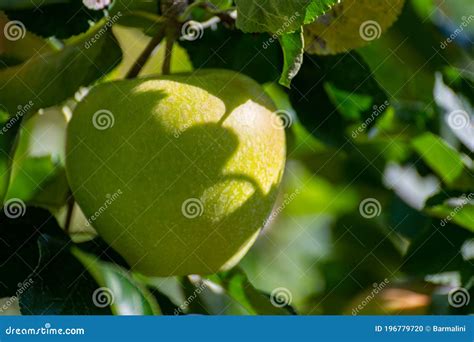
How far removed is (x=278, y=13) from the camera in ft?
2.71

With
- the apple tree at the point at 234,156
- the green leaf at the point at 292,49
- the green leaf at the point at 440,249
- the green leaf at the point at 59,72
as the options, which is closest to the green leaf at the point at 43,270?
the apple tree at the point at 234,156

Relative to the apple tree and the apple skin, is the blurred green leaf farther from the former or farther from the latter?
the apple skin

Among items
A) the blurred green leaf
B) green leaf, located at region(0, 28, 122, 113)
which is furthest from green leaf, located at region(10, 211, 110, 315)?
the blurred green leaf

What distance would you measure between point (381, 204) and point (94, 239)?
549 millimetres

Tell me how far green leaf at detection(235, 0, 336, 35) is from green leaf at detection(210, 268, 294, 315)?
0.48 m

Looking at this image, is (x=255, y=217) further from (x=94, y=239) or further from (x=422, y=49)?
(x=422, y=49)

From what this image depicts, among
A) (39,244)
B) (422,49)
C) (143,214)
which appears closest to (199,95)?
(143,214)

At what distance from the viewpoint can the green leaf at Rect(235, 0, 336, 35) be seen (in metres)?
0.82

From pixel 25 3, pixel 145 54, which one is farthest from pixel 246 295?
pixel 25 3

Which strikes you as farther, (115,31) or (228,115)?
(115,31)

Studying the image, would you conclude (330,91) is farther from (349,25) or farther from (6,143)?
(6,143)

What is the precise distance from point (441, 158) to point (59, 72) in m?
0.63

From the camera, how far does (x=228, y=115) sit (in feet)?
3.26

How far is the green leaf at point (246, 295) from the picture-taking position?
121 cm
